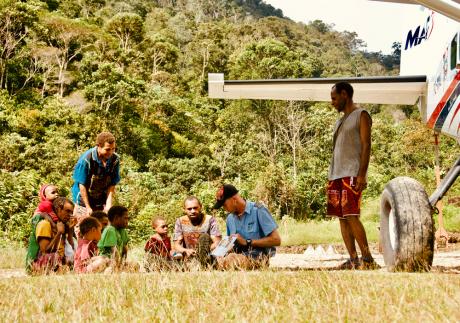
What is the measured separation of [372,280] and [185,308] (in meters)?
1.08

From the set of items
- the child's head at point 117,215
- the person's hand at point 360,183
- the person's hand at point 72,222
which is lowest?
the person's hand at point 72,222

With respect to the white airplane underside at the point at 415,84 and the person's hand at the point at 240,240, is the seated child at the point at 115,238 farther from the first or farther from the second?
the white airplane underside at the point at 415,84

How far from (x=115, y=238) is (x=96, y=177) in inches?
28.1

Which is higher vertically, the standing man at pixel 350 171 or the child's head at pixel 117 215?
the standing man at pixel 350 171

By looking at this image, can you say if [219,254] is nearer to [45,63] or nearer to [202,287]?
[202,287]

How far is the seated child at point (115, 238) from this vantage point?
4480mm

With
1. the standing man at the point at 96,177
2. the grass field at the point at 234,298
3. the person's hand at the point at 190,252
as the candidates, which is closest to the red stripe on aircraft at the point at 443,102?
the grass field at the point at 234,298

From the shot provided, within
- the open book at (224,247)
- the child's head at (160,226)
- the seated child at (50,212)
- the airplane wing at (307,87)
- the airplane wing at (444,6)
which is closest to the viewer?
the airplane wing at (444,6)

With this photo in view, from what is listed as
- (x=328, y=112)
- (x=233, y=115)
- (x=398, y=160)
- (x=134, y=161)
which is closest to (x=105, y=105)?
(x=134, y=161)

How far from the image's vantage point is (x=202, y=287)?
268 cm

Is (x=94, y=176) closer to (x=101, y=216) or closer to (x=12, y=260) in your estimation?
(x=101, y=216)

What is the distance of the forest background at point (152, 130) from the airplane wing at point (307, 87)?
7.02m

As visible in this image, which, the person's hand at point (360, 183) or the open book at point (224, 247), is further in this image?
the person's hand at point (360, 183)

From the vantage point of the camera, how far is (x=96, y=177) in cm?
500
